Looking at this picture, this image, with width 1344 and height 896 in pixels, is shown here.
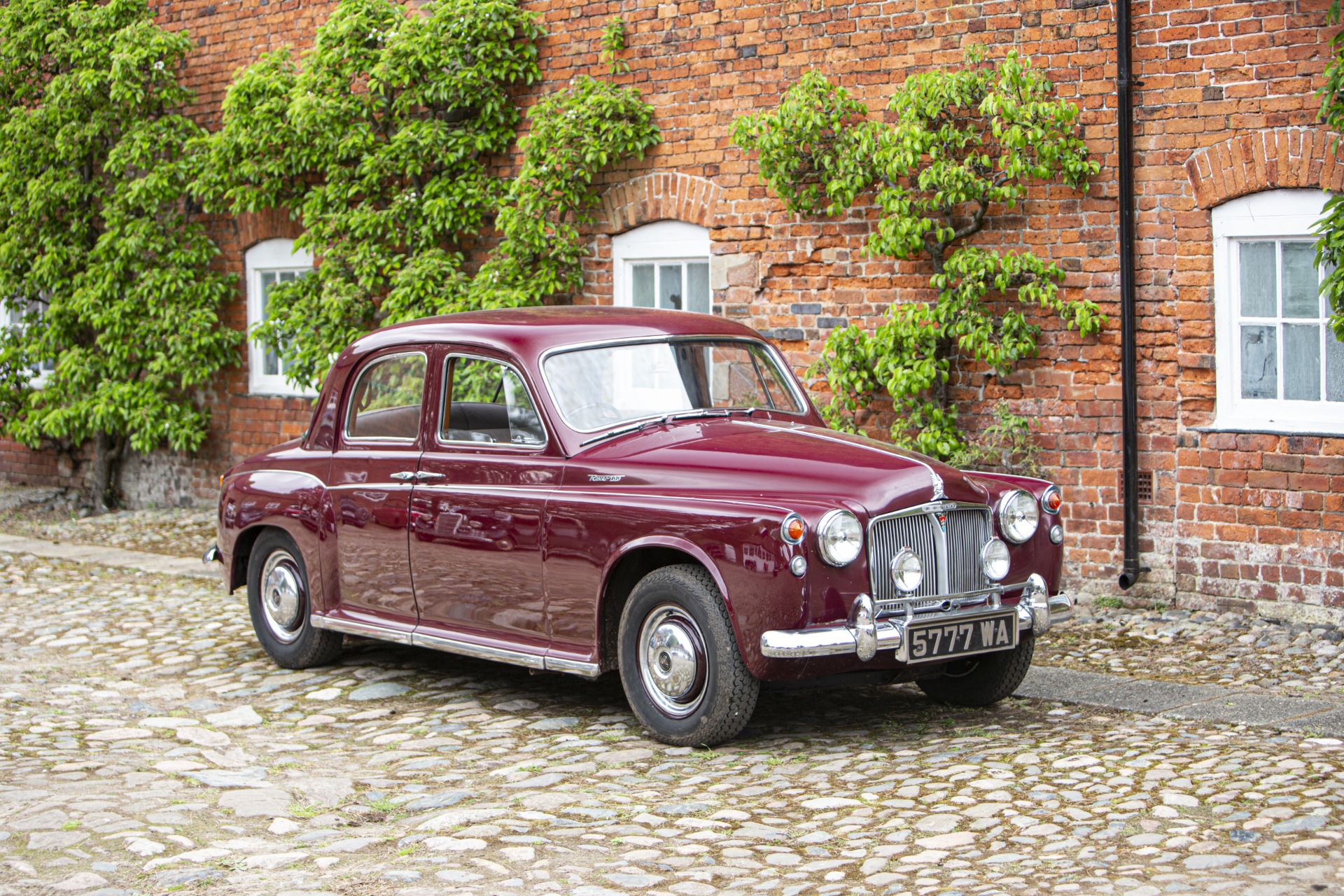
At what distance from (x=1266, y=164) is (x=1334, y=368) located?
1183mm

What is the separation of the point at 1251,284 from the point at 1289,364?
50 cm

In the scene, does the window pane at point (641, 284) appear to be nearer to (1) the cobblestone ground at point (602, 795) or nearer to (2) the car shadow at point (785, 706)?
(2) the car shadow at point (785, 706)

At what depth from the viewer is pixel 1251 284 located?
8992 mm

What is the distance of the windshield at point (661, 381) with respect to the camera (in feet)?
→ 22.8

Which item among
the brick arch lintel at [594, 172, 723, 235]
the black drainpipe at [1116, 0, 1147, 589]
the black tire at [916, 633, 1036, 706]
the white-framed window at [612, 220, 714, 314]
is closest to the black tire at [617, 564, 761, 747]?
the black tire at [916, 633, 1036, 706]

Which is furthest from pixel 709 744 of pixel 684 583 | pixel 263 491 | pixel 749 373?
pixel 263 491

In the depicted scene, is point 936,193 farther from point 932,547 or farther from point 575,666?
point 575,666

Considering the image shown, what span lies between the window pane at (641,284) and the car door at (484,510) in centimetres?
457

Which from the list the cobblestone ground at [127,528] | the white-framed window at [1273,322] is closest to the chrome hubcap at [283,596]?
the cobblestone ground at [127,528]

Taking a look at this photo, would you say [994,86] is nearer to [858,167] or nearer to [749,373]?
[858,167]

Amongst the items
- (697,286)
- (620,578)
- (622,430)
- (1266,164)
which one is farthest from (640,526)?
(697,286)

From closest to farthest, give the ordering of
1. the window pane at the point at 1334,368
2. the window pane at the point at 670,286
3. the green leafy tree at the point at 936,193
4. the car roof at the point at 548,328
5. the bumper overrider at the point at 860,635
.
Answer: the bumper overrider at the point at 860,635 → the car roof at the point at 548,328 → the window pane at the point at 1334,368 → the green leafy tree at the point at 936,193 → the window pane at the point at 670,286

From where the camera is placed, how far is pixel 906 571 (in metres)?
6.11

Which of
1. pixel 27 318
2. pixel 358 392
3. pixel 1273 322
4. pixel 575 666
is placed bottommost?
pixel 575 666
